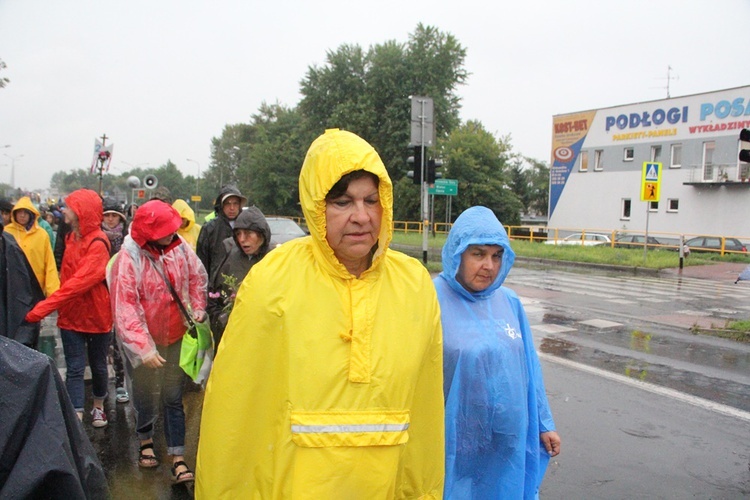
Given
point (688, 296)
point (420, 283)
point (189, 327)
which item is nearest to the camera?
point (420, 283)

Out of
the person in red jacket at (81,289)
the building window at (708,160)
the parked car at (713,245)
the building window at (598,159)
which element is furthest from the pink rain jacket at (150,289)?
the building window at (598,159)

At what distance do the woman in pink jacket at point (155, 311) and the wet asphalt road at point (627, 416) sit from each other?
362 millimetres

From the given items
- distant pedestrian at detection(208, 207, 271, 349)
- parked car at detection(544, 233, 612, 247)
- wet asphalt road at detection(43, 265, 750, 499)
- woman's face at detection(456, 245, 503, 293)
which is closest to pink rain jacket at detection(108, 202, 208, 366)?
distant pedestrian at detection(208, 207, 271, 349)

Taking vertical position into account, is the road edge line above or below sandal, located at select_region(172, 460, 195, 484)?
below

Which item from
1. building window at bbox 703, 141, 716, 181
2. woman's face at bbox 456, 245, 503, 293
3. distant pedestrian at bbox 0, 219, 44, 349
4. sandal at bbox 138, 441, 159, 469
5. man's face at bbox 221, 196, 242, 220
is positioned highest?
building window at bbox 703, 141, 716, 181

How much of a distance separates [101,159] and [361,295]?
17.0m

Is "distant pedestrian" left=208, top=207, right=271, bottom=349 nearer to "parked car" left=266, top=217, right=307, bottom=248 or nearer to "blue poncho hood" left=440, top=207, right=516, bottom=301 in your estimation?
"blue poncho hood" left=440, top=207, right=516, bottom=301

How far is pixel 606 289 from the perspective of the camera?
51.1ft

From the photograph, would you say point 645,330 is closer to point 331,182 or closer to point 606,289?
point 606,289

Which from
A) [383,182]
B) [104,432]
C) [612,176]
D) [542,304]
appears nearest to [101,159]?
[542,304]

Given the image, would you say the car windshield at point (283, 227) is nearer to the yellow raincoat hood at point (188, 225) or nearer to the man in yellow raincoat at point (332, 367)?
the yellow raincoat hood at point (188, 225)

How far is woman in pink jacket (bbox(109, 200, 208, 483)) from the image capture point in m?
3.65

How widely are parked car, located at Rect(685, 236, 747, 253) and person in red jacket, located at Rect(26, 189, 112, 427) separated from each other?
2766 centimetres

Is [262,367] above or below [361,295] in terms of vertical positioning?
below
